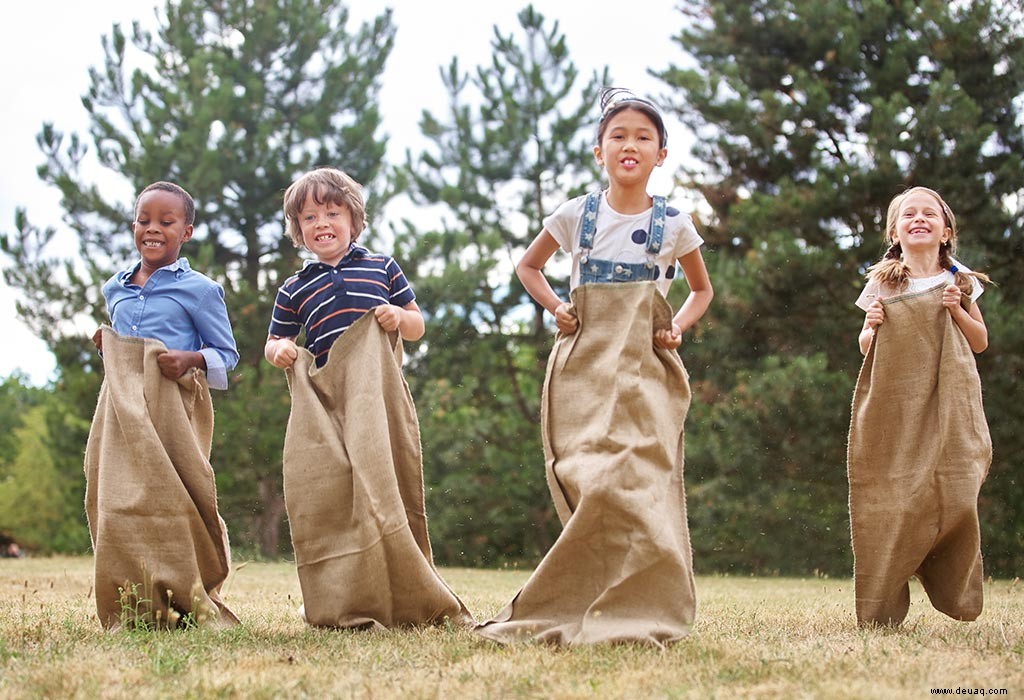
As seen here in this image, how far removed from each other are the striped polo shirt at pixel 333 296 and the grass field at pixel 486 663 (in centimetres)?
120

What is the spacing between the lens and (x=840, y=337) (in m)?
13.4

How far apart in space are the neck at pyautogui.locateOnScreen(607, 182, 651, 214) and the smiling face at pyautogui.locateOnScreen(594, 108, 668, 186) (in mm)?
43

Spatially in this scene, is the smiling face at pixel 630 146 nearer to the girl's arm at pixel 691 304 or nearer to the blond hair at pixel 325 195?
the girl's arm at pixel 691 304

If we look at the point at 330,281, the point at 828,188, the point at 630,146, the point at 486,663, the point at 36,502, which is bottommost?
the point at 36,502

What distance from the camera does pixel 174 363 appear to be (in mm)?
4570

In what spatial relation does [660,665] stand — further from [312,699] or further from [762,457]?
[762,457]

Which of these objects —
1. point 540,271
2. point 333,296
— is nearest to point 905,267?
point 540,271

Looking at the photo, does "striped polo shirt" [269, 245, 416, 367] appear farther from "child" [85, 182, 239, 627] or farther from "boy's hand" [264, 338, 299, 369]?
"child" [85, 182, 239, 627]

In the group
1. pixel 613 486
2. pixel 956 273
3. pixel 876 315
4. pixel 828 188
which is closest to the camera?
pixel 613 486

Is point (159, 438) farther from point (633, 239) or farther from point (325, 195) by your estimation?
point (633, 239)

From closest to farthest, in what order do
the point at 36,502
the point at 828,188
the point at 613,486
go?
the point at 613,486 → the point at 828,188 → the point at 36,502

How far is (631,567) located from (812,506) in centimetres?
1062

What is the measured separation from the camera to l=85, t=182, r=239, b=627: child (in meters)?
4.41

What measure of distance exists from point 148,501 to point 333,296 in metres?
1.07
